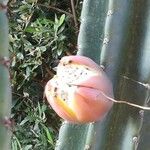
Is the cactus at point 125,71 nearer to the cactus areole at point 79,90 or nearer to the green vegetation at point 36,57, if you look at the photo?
the cactus areole at point 79,90

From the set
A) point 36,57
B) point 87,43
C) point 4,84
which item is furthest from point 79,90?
point 36,57

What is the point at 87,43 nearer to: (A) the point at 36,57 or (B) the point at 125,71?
(B) the point at 125,71

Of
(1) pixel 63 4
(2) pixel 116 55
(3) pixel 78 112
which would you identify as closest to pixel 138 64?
(2) pixel 116 55

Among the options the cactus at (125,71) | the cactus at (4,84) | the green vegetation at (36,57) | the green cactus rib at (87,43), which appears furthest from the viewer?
the green vegetation at (36,57)

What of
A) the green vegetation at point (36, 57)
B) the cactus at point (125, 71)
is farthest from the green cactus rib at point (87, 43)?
the green vegetation at point (36, 57)

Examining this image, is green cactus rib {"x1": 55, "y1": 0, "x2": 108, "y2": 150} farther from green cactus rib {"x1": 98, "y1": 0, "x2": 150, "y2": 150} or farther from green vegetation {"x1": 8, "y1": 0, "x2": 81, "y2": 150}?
green vegetation {"x1": 8, "y1": 0, "x2": 81, "y2": 150}

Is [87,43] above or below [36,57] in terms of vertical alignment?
above

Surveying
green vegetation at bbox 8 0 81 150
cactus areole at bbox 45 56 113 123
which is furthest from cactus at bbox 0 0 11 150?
green vegetation at bbox 8 0 81 150
